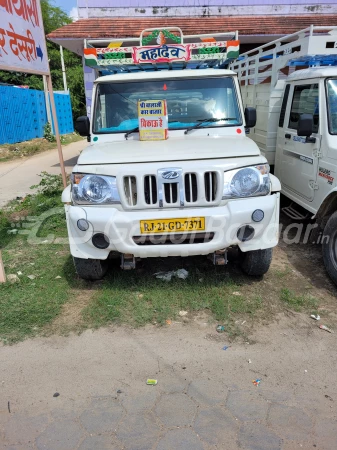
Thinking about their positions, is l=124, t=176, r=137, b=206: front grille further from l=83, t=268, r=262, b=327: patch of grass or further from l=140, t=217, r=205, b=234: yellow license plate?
l=83, t=268, r=262, b=327: patch of grass

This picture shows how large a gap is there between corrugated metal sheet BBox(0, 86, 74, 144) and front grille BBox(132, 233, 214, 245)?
13707 mm

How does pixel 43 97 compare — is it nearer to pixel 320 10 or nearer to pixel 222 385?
pixel 320 10

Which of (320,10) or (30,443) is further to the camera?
(320,10)

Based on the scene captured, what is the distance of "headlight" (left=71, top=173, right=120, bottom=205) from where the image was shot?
3.22 meters

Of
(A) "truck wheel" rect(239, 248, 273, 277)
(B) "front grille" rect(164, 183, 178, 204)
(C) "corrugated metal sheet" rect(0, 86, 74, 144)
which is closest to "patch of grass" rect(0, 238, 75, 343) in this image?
(B) "front grille" rect(164, 183, 178, 204)

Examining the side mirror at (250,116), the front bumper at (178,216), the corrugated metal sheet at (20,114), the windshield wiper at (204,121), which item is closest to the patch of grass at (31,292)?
the front bumper at (178,216)

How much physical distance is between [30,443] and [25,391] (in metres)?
0.47

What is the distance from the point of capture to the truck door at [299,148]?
4.30 m

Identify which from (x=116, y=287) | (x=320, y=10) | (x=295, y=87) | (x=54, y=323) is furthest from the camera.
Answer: (x=320, y=10)

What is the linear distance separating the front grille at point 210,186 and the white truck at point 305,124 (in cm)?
137

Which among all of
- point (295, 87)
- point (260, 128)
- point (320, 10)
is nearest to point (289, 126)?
point (295, 87)

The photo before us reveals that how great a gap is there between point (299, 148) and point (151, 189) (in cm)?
244

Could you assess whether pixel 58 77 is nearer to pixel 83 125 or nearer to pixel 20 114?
Result: pixel 20 114

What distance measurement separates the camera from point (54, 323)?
3.27m
